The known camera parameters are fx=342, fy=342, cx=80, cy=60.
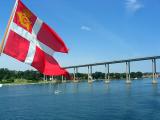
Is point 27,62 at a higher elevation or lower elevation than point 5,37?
lower

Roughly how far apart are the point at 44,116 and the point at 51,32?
35.3 m

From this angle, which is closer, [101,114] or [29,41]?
[29,41]

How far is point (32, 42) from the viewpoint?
40.5 ft

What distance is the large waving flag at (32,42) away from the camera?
38.8 ft

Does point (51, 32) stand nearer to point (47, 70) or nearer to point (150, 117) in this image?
point (47, 70)

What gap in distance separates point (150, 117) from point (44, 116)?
46.3 feet

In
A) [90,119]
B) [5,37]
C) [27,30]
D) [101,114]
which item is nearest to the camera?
[5,37]

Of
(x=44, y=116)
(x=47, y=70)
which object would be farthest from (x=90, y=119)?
(x=47, y=70)

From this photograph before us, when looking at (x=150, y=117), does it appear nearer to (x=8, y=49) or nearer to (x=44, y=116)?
(x=44, y=116)

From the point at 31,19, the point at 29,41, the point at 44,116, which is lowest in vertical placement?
the point at 44,116

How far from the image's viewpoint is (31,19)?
12109 millimetres

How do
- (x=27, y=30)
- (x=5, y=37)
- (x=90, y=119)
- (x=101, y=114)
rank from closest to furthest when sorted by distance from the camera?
(x=5, y=37) → (x=27, y=30) → (x=90, y=119) → (x=101, y=114)

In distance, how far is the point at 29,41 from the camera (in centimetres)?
1230

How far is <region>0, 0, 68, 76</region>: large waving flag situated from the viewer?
11828mm
